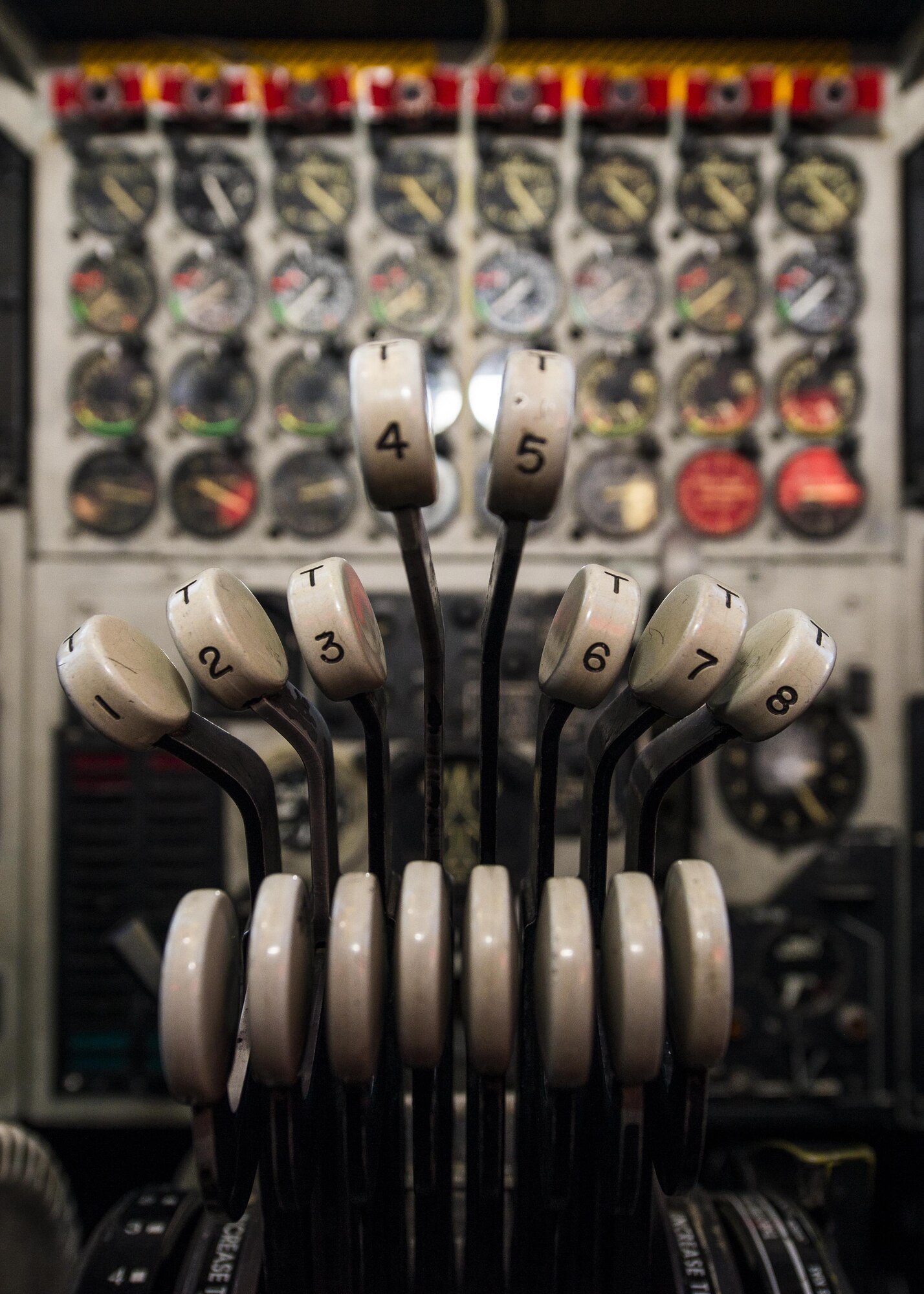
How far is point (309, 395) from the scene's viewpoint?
236 centimetres

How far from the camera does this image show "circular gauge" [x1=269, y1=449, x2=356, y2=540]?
2.34 meters

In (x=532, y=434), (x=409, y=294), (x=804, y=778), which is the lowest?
(x=804, y=778)

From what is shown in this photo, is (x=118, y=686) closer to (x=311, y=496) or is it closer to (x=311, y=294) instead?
(x=311, y=496)

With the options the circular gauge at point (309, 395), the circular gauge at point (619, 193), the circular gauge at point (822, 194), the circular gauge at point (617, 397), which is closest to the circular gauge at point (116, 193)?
the circular gauge at point (309, 395)

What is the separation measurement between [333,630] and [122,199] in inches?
88.7

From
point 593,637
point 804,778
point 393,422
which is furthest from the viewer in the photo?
point 804,778

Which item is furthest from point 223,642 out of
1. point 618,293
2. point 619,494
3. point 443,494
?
point 618,293

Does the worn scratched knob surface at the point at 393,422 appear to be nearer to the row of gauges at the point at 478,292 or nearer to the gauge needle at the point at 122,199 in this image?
the row of gauges at the point at 478,292

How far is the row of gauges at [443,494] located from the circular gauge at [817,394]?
70mm

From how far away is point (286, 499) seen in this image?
2340 millimetres

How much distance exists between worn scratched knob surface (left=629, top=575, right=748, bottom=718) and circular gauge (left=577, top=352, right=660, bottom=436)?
1719 millimetres

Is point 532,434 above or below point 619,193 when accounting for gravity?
below

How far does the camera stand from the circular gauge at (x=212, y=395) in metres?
2.35

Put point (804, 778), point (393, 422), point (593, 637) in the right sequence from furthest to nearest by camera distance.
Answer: point (804, 778)
point (593, 637)
point (393, 422)
